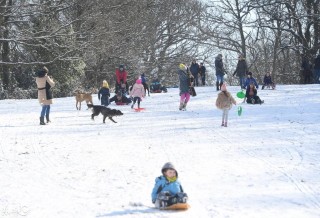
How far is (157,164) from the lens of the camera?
959 centimetres

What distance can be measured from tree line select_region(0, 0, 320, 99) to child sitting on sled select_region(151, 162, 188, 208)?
920 inches

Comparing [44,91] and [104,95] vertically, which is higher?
[44,91]

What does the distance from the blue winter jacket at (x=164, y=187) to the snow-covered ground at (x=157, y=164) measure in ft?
0.77

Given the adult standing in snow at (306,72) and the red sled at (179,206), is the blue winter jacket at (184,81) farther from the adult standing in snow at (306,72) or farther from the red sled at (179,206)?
the adult standing in snow at (306,72)

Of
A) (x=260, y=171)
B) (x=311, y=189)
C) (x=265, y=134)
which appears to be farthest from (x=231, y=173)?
(x=265, y=134)

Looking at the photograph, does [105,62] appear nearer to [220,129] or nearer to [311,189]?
[220,129]

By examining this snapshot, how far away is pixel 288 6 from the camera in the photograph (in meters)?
37.4

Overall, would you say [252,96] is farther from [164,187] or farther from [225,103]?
[164,187]

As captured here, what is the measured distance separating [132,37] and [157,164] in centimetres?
3204

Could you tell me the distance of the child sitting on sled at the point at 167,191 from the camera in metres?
6.82

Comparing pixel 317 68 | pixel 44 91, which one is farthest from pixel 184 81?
pixel 317 68

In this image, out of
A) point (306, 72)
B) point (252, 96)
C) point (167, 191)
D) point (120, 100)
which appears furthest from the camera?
point (306, 72)

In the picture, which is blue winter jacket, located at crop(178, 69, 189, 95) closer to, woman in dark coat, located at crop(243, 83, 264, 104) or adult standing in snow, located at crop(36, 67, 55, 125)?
woman in dark coat, located at crop(243, 83, 264, 104)

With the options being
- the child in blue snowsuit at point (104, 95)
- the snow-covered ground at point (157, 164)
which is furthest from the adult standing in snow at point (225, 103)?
the child in blue snowsuit at point (104, 95)
